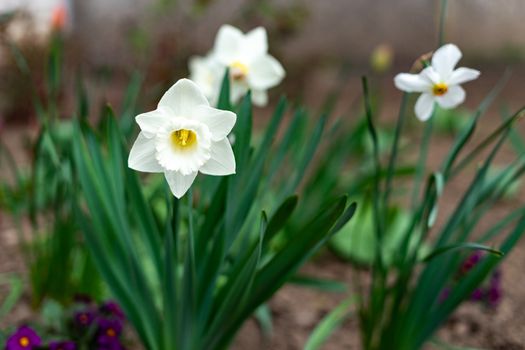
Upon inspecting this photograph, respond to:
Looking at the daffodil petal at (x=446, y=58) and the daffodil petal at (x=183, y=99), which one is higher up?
the daffodil petal at (x=446, y=58)

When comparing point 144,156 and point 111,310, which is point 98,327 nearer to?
point 111,310

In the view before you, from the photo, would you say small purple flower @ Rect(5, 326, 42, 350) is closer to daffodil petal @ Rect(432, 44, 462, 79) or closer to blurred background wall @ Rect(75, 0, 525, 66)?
daffodil petal @ Rect(432, 44, 462, 79)

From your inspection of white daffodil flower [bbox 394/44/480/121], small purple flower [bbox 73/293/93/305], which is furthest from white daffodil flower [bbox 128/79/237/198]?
small purple flower [bbox 73/293/93/305]

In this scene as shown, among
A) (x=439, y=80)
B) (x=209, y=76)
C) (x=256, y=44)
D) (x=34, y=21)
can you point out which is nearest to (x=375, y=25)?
(x=34, y=21)

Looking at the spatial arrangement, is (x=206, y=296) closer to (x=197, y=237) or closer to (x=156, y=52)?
(x=197, y=237)

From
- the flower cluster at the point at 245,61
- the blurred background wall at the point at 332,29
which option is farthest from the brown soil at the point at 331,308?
the blurred background wall at the point at 332,29

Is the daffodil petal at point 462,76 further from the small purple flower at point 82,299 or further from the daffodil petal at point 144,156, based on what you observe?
the small purple flower at point 82,299
